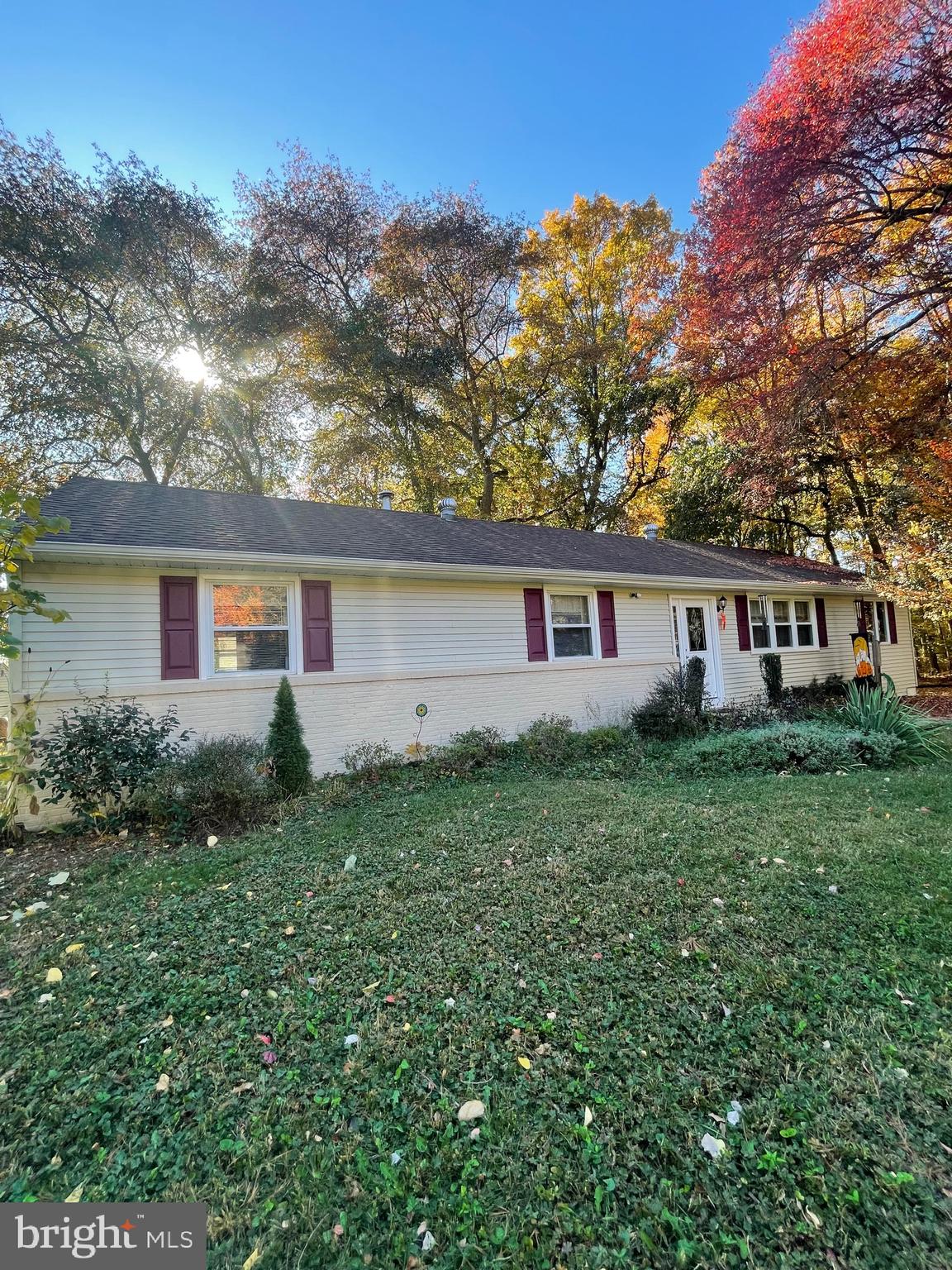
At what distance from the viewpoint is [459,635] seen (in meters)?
8.66

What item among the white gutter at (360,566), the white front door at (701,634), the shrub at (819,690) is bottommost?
the shrub at (819,690)

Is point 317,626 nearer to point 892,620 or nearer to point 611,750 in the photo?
point 611,750

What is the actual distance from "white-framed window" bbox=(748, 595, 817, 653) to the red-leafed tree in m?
1.92

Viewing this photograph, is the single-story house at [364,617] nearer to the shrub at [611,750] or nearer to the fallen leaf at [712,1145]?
the shrub at [611,750]

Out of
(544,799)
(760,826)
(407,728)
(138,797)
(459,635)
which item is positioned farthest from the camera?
(459,635)

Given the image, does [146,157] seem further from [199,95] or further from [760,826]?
[760,826]

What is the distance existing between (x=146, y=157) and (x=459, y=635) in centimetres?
1552

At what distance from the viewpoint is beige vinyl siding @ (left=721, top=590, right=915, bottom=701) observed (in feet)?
38.6

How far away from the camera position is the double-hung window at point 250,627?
690 cm

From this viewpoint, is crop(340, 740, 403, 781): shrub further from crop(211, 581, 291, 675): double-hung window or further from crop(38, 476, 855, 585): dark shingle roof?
crop(38, 476, 855, 585): dark shingle roof

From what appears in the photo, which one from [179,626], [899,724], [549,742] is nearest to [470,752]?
[549,742]

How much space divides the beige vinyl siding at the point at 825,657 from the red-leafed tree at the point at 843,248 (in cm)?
240

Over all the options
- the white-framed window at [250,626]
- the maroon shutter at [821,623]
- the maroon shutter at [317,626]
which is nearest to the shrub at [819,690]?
the maroon shutter at [821,623]

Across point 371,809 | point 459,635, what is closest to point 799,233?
point 459,635
